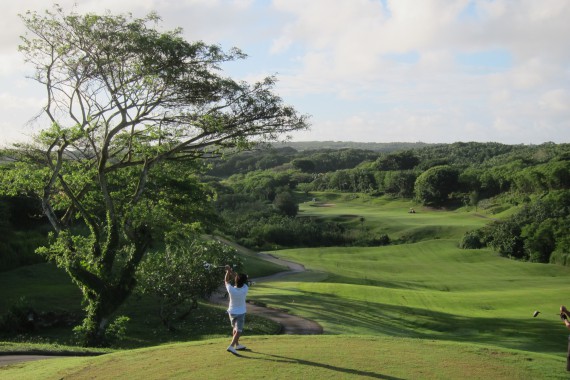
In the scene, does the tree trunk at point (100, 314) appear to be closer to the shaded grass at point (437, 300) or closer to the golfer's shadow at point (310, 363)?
the shaded grass at point (437, 300)

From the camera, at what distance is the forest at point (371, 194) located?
41.1 meters

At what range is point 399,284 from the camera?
165 feet

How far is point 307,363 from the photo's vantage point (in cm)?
1166

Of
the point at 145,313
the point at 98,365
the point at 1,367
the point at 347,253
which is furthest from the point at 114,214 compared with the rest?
the point at 347,253

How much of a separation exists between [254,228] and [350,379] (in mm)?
83476

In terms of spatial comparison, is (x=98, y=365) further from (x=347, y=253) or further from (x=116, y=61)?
(x=347, y=253)

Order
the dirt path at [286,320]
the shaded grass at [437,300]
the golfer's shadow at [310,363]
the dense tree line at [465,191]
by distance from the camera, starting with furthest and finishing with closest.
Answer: the dense tree line at [465,191] → the shaded grass at [437,300] → the dirt path at [286,320] → the golfer's shadow at [310,363]

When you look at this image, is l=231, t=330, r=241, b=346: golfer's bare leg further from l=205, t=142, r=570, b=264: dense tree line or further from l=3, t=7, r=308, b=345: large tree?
l=205, t=142, r=570, b=264: dense tree line

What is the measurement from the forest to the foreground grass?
1441 cm

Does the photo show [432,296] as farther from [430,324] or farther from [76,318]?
[76,318]

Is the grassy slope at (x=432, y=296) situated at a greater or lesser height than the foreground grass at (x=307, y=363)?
lesser

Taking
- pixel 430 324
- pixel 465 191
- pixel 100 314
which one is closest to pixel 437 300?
pixel 430 324

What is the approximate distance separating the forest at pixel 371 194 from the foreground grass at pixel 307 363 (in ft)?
47.3

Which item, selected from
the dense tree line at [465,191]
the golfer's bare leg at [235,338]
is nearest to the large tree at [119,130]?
the golfer's bare leg at [235,338]
